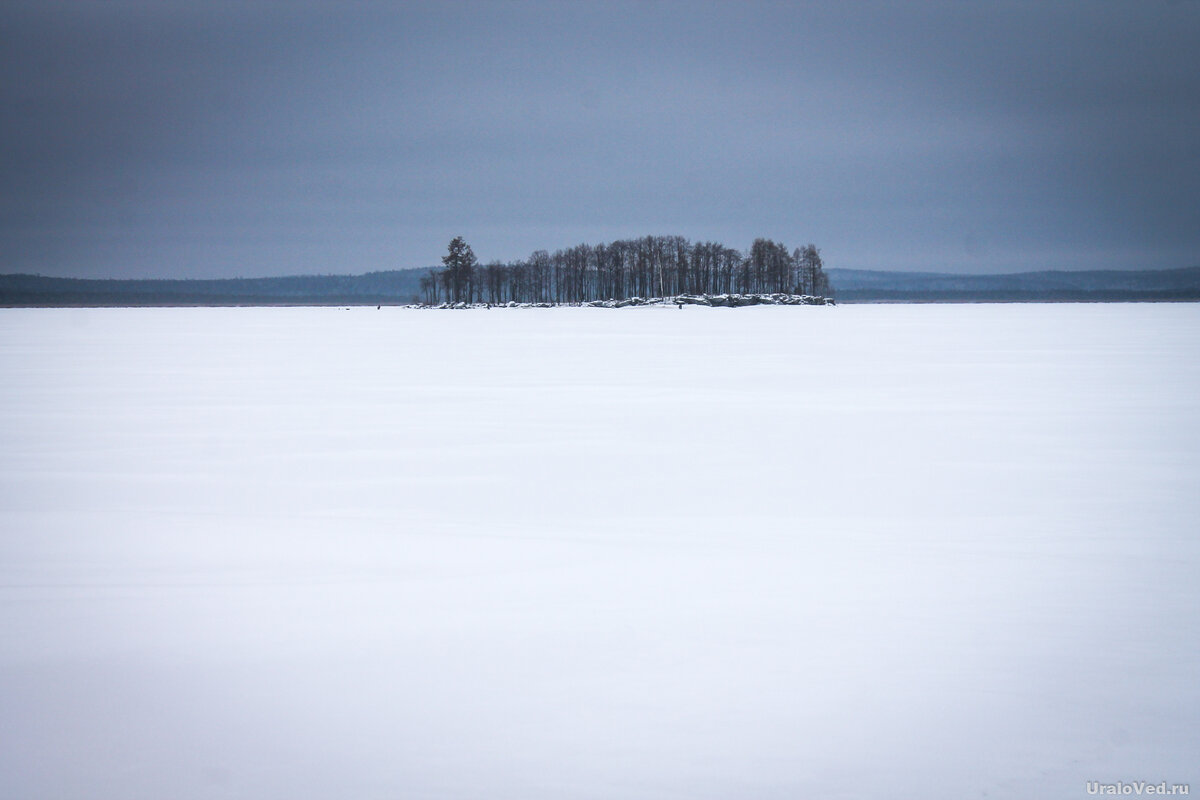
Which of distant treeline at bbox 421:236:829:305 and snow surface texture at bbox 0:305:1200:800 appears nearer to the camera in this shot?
snow surface texture at bbox 0:305:1200:800

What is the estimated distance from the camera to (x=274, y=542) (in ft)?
21.9

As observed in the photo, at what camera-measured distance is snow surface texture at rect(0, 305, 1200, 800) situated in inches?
142

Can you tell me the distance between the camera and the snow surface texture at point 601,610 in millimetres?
3600

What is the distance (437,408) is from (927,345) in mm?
20528

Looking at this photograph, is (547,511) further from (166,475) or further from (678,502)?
(166,475)

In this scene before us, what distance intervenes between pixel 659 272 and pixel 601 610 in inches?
5363

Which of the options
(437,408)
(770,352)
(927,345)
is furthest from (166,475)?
(927,345)

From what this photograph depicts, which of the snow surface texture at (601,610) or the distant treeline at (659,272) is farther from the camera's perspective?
the distant treeline at (659,272)

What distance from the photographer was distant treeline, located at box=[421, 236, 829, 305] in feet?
458

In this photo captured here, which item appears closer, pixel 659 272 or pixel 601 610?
pixel 601 610

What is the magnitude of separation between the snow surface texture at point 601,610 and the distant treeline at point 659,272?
12795 centimetres

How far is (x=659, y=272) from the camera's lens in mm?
140000

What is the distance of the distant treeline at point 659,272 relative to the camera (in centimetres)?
13975

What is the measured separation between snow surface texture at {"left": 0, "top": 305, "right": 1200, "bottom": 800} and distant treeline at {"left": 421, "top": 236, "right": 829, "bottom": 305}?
128m
